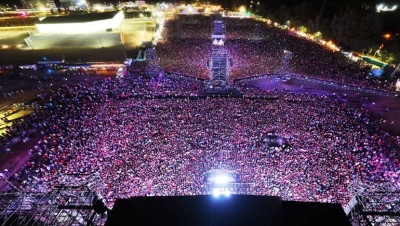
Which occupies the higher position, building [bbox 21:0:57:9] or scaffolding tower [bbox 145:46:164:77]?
building [bbox 21:0:57:9]

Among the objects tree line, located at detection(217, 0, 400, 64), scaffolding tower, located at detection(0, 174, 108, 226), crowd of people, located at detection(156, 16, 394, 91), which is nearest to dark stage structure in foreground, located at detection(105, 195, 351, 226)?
scaffolding tower, located at detection(0, 174, 108, 226)

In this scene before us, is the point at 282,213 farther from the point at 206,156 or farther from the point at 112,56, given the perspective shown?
the point at 112,56

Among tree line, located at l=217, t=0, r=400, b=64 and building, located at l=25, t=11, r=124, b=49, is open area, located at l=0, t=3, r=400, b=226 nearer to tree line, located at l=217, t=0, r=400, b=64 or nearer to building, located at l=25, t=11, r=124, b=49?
tree line, located at l=217, t=0, r=400, b=64

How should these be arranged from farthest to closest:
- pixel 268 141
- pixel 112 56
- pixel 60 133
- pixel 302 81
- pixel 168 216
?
1. pixel 112 56
2. pixel 302 81
3. pixel 60 133
4. pixel 268 141
5. pixel 168 216

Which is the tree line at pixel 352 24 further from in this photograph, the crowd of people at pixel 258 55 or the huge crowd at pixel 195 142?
the huge crowd at pixel 195 142

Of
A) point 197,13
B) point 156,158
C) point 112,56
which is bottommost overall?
point 156,158

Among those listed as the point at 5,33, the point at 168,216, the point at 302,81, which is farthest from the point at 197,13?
the point at 168,216
